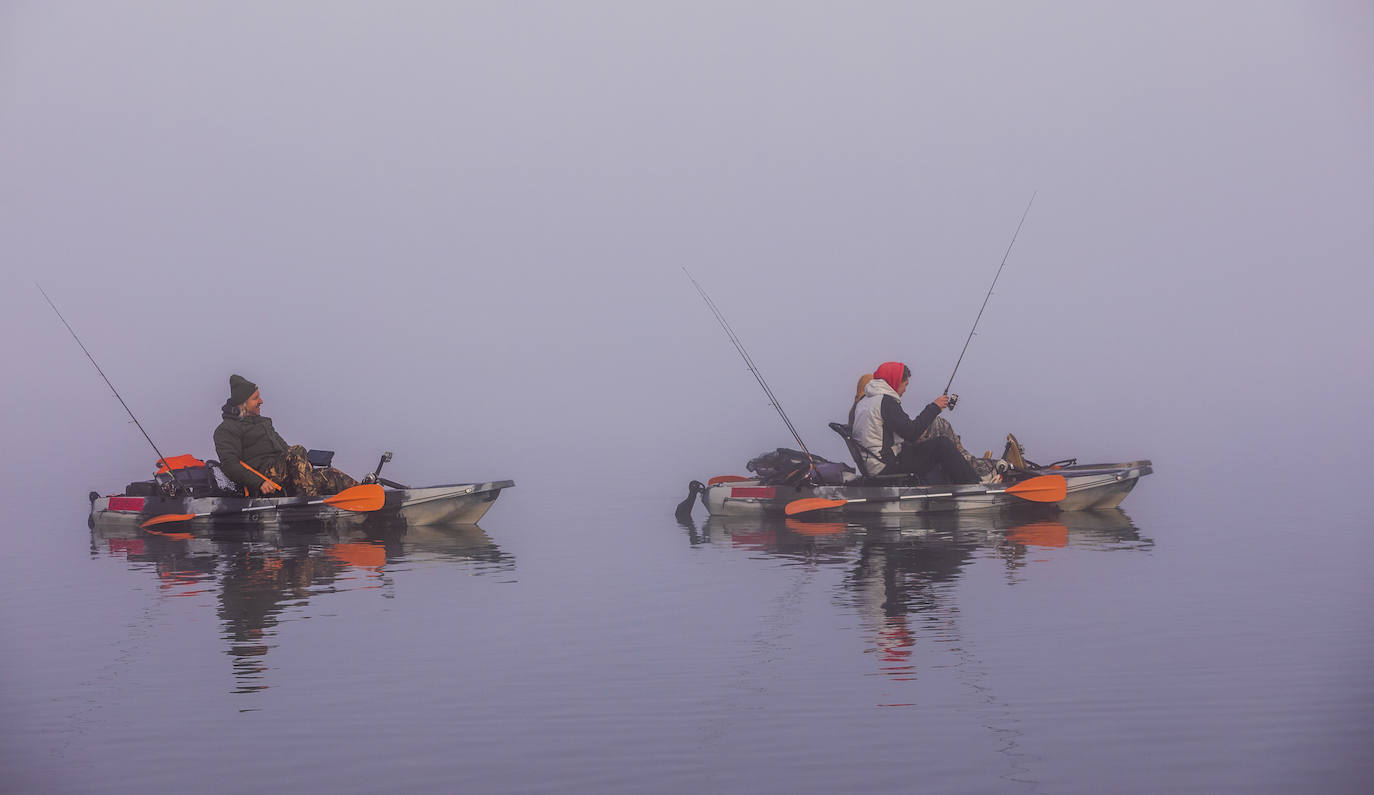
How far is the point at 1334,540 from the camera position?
1622 centimetres

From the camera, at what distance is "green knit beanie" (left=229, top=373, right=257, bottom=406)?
17.8 m

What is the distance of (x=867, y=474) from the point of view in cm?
1816

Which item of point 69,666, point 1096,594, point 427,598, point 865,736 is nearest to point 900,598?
point 1096,594

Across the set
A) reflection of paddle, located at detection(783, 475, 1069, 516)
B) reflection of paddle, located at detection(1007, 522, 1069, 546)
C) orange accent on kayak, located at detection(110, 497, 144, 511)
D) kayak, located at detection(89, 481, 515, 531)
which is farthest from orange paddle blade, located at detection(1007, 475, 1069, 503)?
orange accent on kayak, located at detection(110, 497, 144, 511)

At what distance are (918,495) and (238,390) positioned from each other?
27.7 ft

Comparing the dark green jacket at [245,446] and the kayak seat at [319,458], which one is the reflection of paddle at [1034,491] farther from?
the dark green jacket at [245,446]

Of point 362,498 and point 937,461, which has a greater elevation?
point 362,498

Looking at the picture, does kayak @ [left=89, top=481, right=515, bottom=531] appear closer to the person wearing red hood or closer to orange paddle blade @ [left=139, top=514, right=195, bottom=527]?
orange paddle blade @ [left=139, top=514, right=195, bottom=527]

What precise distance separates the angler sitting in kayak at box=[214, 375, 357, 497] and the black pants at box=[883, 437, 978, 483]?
7127 millimetres

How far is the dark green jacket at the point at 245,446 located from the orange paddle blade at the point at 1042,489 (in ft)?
30.0

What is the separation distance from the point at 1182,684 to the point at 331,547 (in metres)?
11.3

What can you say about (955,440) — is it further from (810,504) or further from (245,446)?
(245,446)

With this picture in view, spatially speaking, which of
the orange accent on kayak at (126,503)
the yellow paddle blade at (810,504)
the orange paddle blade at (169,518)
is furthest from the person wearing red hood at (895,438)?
the orange accent on kayak at (126,503)

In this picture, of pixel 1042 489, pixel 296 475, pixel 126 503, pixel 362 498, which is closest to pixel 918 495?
pixel 1042 489
